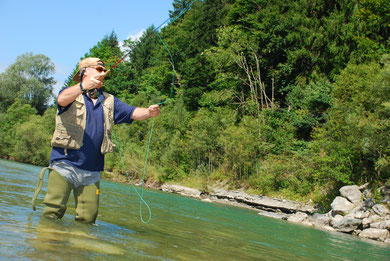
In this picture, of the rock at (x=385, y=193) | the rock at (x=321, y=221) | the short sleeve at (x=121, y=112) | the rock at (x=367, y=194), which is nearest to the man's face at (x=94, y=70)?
the short sleeve at (x=121, y=112)

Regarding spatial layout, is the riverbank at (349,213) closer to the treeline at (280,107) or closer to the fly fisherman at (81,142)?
the treeline at (280,107)

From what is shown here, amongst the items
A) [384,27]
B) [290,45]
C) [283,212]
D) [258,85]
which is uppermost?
[384,27]

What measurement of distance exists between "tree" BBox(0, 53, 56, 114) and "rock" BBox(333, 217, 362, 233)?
61400 millimetres

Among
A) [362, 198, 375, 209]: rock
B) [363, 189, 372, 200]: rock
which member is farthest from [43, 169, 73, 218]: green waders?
[363, 189, 372, 200]: rock

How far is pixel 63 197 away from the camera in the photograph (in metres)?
4.42

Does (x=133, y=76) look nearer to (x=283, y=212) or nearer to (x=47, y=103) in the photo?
(x=47, y=103)

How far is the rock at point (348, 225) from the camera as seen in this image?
578 inches

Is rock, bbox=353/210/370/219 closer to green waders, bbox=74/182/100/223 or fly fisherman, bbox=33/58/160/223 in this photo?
fly fisherman, bbox=33/58/160/223

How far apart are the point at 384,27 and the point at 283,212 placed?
19.2 m

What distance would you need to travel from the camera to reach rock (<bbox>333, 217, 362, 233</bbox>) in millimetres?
14680

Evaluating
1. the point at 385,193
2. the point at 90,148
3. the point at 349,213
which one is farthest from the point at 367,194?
the point at 90,148

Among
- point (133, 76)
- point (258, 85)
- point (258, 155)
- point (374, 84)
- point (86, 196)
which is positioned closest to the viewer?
point (86, 196)

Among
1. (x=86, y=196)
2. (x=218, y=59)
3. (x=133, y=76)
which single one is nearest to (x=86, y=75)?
(x=86, y=196)

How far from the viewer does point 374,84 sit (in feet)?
59.5
